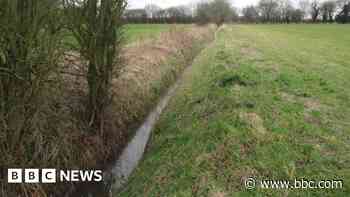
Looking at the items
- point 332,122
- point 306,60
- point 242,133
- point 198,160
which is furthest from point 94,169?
point 306,60

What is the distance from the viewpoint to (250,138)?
5.42m

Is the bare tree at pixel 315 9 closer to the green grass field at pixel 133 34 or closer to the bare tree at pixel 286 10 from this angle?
the bare tree at pixel 286 10

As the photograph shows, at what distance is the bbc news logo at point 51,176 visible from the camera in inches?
172

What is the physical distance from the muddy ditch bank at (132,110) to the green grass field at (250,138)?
0.62 m

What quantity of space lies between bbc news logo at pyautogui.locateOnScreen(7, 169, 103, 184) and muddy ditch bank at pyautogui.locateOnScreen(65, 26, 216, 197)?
0.52 ft

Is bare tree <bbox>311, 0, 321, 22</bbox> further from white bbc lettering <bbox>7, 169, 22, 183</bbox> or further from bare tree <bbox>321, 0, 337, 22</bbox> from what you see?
white bbc lettering <bbox>7, 169, 22, 183</bbox>

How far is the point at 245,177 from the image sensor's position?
14.6 feet

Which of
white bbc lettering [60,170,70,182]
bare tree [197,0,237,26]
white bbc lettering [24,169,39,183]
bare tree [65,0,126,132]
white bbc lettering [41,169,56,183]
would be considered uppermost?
bare tree [197,0,237,26]

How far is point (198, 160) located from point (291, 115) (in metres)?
2.40

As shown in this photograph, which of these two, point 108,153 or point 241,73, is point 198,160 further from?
point 241,73

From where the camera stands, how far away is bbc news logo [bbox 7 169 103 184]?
4375 mm

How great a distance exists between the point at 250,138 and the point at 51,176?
128 inches

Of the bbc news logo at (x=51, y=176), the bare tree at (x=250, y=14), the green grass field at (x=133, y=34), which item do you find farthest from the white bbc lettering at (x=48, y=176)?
the bare tree at (x=250, y=14)

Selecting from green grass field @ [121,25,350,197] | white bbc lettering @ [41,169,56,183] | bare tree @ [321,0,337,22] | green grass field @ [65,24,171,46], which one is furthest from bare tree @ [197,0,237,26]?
white bbc lettering @ [41,169,56,183]
